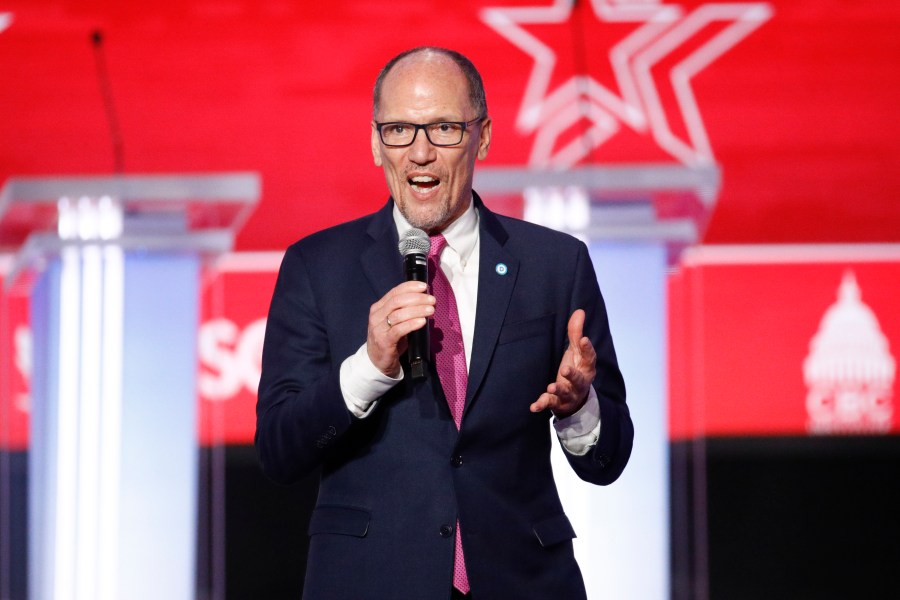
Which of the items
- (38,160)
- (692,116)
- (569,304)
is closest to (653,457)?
(569,304)

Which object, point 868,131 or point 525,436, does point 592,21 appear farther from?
point 525,436

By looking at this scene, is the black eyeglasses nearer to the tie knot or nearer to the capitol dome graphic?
the tie knot

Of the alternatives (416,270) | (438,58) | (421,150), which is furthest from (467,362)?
(438,58)

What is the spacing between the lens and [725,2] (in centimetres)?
362

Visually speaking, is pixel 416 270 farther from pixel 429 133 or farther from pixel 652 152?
pixel 652 152

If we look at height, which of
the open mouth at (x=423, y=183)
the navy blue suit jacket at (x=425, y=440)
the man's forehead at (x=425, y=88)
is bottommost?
the navy blue suit jacket at (x=425, y=440)

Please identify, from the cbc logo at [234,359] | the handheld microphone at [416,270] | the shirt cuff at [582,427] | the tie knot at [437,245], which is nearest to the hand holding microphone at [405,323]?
the handheld microphone at [416,270]

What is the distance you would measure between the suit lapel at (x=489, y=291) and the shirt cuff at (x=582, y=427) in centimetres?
13

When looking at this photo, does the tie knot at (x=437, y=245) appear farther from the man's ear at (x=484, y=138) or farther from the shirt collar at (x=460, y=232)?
the man's ear at (x=484, y=138)

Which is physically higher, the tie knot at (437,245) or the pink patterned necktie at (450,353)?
the tie knot at (437,245)

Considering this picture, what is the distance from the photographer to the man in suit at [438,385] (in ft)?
4.43

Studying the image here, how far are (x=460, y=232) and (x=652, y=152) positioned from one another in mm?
2159

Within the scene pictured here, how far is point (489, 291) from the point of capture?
4.71ft

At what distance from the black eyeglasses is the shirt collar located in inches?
3.7
